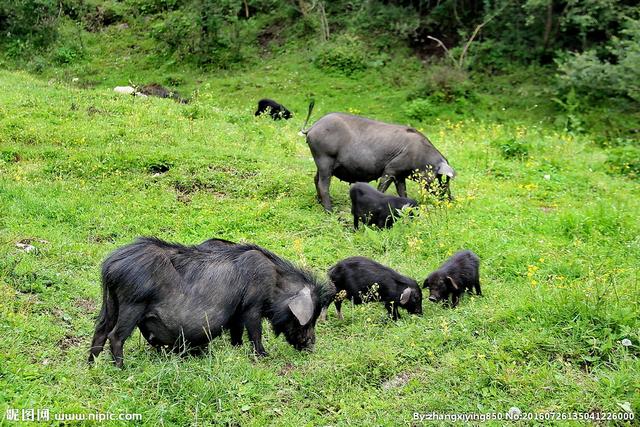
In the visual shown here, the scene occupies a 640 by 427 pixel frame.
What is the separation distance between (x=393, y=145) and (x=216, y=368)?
663 cm

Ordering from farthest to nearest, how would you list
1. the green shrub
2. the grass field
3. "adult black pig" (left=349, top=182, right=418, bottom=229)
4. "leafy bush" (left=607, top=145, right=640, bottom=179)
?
the green shrub, "leafy bush" (left=607, top=145, right=640, bottom=179), "adult black pig" (left=349, top=182, right=418, bottom=229), the grass field

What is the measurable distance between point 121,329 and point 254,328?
1.26 metres

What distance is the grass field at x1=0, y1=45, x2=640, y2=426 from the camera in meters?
5.45

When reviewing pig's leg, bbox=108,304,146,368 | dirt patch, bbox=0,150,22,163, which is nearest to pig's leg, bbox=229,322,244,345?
pig's leg, bbox=108,304,146,368

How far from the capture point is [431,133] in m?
18.2

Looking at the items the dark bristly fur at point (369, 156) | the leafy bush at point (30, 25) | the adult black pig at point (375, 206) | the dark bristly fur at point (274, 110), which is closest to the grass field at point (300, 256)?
the adult black pig at point (375, 206)

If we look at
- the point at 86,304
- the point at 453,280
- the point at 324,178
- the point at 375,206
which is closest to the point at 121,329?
the point at 86,304

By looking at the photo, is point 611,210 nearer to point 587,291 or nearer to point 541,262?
point 541,262

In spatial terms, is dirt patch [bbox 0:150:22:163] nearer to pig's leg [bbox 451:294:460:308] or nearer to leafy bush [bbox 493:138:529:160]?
pig's leg [bbox 451:294:460:308]

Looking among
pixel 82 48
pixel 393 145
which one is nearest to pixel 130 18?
pixel 82 48

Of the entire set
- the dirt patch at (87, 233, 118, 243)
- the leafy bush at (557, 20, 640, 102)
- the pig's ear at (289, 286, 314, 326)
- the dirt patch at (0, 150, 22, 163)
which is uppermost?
the pig's ear at (289, 286, 314, 326)

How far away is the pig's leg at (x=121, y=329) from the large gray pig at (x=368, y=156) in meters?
5.82

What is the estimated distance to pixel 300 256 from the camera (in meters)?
9.03

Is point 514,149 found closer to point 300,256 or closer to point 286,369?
point 300,256
